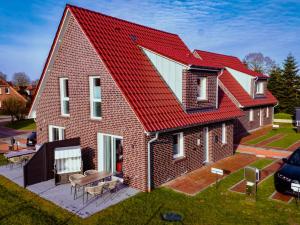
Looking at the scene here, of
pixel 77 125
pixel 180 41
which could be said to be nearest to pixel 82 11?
pixel 77 125

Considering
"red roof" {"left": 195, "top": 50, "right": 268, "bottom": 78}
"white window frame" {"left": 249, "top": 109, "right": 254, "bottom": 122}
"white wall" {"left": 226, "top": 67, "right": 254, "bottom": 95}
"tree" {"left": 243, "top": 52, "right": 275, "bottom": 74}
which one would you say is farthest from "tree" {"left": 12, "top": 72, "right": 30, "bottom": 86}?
"white window frame" {"left": 249, "top": 109, "right": 254, "bottom": 122}

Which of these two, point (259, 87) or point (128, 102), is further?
point (259, 87)

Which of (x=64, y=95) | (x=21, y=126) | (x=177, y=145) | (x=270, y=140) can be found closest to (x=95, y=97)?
(x=64, y=95)

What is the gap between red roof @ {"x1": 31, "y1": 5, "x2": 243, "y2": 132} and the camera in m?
11.8

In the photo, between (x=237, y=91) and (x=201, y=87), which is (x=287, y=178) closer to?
(x=201, y=87)

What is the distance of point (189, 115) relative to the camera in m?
13.4

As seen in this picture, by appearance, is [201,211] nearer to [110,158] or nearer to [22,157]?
[110,158]

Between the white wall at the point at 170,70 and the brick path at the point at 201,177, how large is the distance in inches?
149

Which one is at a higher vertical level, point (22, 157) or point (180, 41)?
point (180, 41)

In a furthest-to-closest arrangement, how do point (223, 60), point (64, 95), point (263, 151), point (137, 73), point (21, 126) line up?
point (21, 126), point (223, 60), point (263, 151), point (64, 95), point (137, 73)

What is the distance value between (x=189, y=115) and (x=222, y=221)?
222 inches

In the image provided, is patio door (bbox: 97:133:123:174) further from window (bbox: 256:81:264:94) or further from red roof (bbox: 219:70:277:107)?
window (bbox: 256:81:264:94)

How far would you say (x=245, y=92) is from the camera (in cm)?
2608

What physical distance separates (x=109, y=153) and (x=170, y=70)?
505 centimetres
